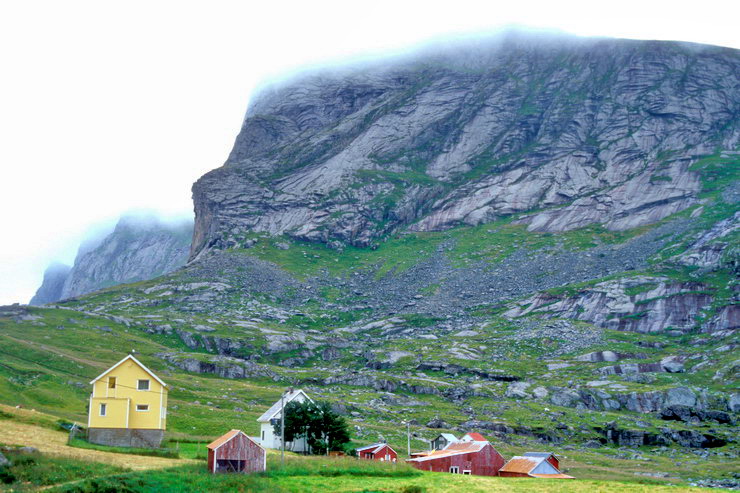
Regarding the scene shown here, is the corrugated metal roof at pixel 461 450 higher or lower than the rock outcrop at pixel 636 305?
lower

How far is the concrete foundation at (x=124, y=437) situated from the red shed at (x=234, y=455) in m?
17.2

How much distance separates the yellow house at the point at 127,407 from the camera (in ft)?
207

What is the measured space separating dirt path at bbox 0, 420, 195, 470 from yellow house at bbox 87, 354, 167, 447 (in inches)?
166

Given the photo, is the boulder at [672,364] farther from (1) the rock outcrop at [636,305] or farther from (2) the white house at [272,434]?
(2) the white house at [272,434]

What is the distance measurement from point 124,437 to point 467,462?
33.1m

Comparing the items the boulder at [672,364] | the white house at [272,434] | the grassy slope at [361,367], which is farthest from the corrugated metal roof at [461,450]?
the boulder at [672,364]

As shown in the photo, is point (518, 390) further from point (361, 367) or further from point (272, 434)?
point (272, 434)

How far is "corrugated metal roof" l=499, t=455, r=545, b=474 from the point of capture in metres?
63.2

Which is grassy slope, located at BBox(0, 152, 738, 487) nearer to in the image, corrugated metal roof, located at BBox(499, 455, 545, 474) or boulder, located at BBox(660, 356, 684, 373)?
boulder, located at BBox(660, 356, 684, 373)

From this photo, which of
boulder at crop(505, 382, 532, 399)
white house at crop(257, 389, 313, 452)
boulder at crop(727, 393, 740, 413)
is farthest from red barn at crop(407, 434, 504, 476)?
boulder at crop(727, 393, 740, 413)

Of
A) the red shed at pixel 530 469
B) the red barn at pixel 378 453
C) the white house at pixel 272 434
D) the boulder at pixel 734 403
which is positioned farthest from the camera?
the boulder at pixel 734 403

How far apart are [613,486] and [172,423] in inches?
2268

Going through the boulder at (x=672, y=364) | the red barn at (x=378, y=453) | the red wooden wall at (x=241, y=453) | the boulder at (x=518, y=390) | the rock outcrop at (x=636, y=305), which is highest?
the rock outcrop at (x=636, y=305)

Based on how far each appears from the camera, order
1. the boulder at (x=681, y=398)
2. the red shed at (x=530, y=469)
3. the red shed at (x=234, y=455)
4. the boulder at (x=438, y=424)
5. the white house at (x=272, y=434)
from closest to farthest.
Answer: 1. the red shed at (x=234, y=455)
2. the red shed at (x=530, y=469)
3. the white house at (x=272, y=434)
4. the boulder at (x=438, y=424)
5. the boulder at (x=681, y=398)
